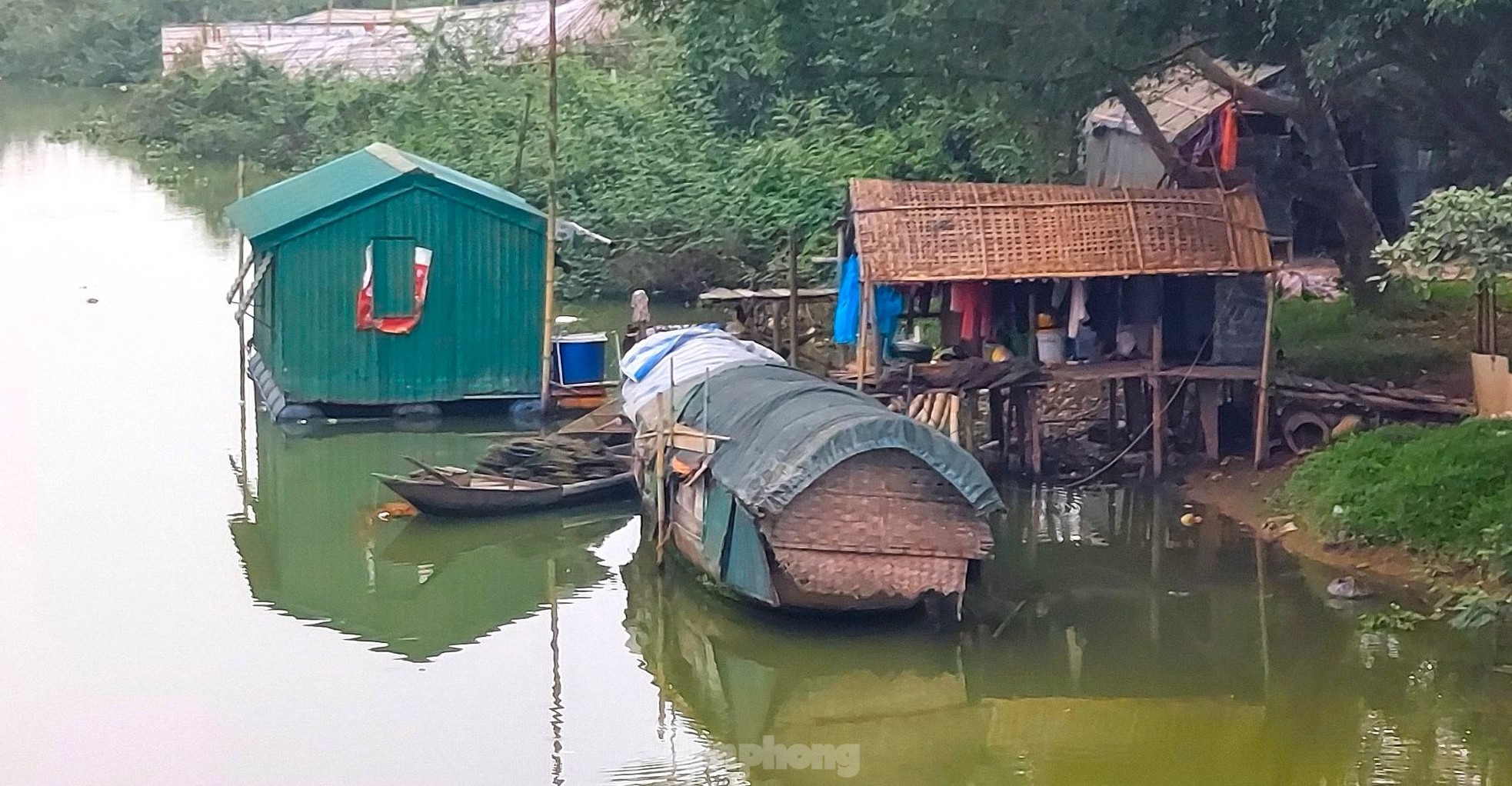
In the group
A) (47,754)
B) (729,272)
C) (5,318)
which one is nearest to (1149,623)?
(47,754)

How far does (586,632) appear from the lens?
12.3 m

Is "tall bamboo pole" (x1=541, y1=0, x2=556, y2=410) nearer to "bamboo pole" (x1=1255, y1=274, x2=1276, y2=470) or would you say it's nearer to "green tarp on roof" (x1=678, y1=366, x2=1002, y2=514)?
"green tarp on roof" (x1=678, y1=366, x2=1002, y2=514)

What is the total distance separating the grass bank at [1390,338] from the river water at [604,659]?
8.89 ft

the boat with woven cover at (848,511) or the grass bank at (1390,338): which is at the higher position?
the grass bank at (1390,338)

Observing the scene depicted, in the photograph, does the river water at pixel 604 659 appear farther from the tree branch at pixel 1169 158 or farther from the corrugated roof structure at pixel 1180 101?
the corrugated roof structure at pixel 1180 101

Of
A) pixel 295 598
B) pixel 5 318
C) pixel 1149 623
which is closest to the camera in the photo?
pixel 1149 623

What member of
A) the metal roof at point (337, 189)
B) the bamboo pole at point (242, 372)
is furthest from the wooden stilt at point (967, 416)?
the bamboo pole at point (242, 372)

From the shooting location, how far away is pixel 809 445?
11.1 meters

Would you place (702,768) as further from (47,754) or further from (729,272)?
(729,272)

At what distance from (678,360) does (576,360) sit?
367 centimetres

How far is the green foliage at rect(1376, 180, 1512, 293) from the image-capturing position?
1027 centimetres

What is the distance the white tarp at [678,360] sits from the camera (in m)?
13.9

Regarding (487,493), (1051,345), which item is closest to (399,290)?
(487,493)

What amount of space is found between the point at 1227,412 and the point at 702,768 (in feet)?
23.3
